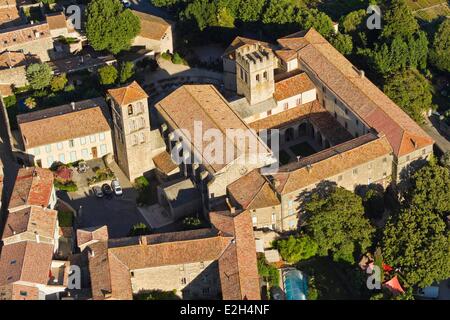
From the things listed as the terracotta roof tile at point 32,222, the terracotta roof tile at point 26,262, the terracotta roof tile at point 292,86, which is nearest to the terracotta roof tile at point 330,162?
the terracotta roof tile at point 292,86

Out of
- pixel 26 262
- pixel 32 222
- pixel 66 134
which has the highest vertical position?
pixel 66 134

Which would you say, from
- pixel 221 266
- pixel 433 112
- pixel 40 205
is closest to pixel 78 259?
pixel 40 205

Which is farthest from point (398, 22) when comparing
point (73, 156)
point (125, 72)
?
point (73, 156)

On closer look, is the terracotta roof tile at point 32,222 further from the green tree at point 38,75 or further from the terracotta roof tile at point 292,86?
the terracotta roof tile at point 292,86

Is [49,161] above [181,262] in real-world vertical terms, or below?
above

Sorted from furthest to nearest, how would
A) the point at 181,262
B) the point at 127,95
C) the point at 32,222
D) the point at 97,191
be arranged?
the point at 97,191 → the point at 127,95 → the point at 32,222 → the point at 181,262

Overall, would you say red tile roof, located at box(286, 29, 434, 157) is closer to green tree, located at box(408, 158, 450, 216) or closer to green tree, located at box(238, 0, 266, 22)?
green tree, located at box(408, 158, 450, 216)

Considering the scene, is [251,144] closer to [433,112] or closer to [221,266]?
[221,266]

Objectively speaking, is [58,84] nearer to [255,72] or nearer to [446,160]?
[255,72]
